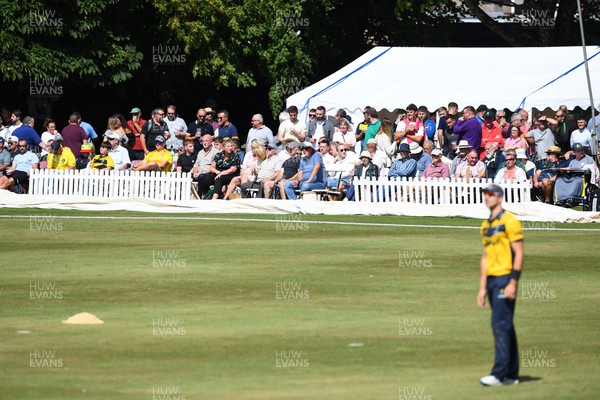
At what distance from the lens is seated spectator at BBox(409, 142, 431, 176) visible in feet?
94.8

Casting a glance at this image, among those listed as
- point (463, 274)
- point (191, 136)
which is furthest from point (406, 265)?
point (191, 136)

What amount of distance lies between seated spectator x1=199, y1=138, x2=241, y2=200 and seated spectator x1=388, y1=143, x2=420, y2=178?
145 inches

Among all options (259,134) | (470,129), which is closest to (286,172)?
(259,134)

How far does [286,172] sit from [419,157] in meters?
2.92

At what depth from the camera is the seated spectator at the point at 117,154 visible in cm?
3167

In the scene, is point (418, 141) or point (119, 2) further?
point (119, 2)

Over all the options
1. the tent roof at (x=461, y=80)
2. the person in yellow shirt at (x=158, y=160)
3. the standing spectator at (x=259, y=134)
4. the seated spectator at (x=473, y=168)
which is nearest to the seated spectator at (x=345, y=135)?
the standing spectator at (x=259, y=134)

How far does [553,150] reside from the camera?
2870 cm

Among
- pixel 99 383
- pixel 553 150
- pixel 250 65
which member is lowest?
pixel 99 383

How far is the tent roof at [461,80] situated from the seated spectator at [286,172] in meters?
4.42

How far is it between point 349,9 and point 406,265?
27391 mm

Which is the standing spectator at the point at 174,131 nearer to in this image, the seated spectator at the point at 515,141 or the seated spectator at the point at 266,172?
the seated spectator at the point at 266,172

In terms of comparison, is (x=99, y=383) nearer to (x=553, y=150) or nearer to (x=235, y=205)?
(x=235, y=205)

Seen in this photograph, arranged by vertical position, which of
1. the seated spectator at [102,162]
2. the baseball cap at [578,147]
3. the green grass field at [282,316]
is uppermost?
the baseball cap at [578,147]
